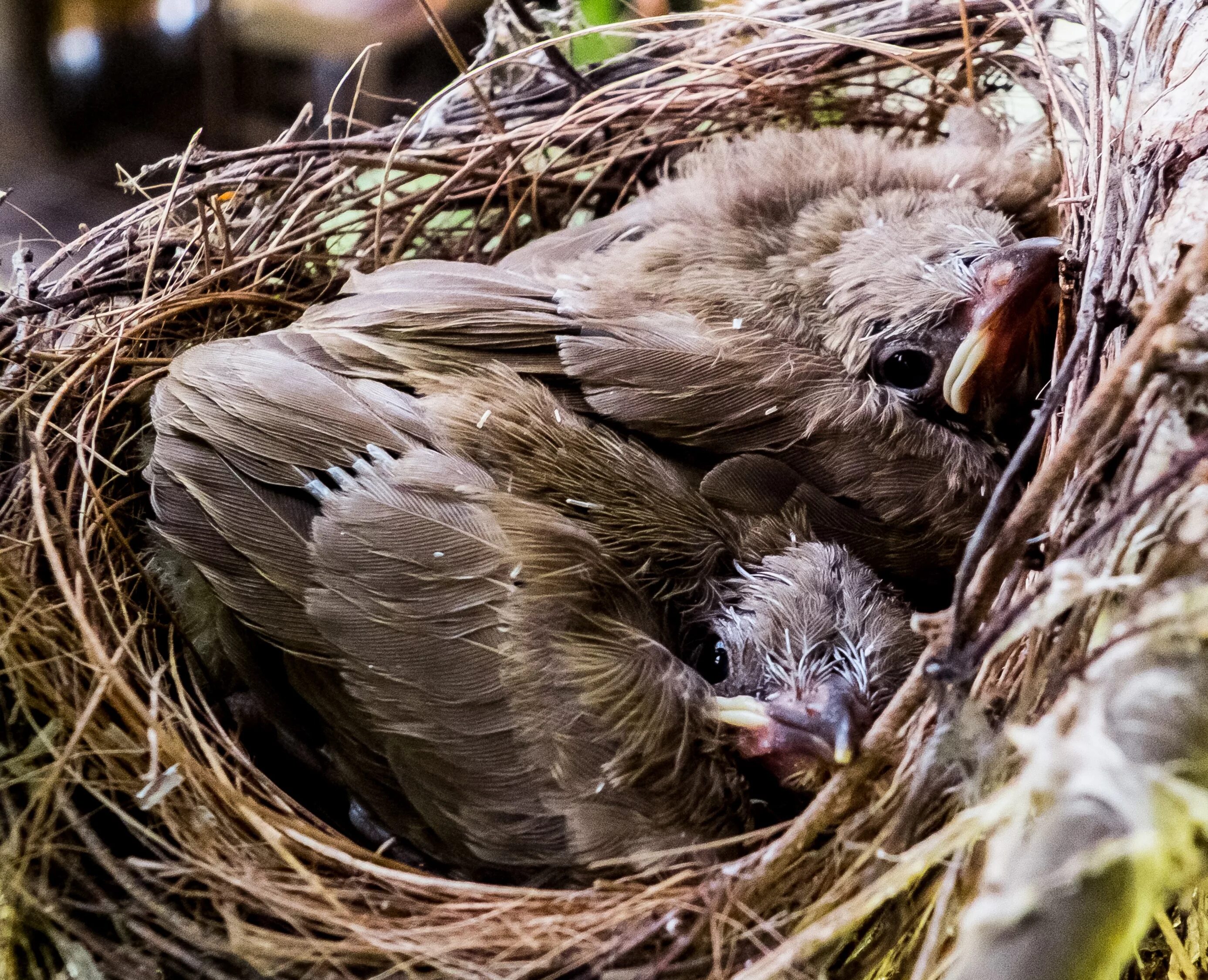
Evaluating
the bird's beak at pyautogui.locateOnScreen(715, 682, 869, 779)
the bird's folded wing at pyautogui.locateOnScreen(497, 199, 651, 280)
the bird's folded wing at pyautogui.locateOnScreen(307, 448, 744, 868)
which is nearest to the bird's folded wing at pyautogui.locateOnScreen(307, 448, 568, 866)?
the bird's folded wing at pyautogui.locateOnScreen(307, 448, 744, 868)

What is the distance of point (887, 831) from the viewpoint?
2.57 ft

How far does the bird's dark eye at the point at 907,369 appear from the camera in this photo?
3.96ft

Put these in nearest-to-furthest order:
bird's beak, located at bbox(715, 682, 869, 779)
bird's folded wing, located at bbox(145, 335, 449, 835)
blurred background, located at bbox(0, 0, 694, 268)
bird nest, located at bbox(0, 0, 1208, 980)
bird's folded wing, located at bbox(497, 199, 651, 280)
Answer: bird nest, located at bbox(0, 0, 1208, 980)
bird's beak, located at bbox(715, 682, 869, 779)
bird's folded wing, located at bbox(145, 335, 449, 835)
bird's folded wing, located at bbox(497, 199, 651, 280)
blurred background, located at bbox(0, 0, 694, 268)

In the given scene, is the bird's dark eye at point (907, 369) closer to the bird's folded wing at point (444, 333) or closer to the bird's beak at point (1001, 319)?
the bird's beak at point (1001, 319)

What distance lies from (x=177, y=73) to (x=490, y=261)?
0.71 metres

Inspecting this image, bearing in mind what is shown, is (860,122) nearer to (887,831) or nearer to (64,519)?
(887,831)

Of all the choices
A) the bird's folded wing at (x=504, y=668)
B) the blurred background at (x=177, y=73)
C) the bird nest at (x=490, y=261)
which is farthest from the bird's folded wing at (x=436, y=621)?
the blurred background at (x=177, y=73)

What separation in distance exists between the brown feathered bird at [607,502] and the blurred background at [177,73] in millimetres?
655

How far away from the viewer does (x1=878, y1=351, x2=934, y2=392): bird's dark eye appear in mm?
1207

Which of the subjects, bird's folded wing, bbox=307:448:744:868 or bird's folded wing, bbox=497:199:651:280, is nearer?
bird's folded wing, bbox=307:448:744:868

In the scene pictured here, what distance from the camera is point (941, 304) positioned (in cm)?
117

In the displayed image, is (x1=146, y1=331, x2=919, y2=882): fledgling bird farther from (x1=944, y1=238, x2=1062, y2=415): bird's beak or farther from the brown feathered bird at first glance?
(x1=944, y1=238, x2=1062, y2=415): bird's beak

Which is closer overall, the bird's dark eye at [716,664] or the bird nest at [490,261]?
the bird nest at [490,261]

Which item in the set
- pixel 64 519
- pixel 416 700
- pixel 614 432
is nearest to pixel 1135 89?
pixel 614 432
